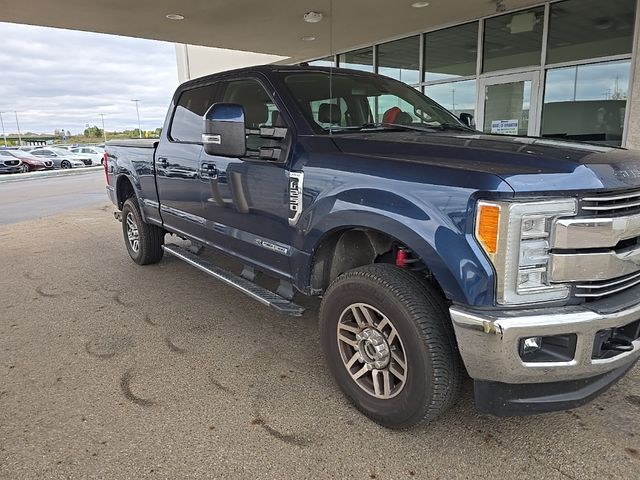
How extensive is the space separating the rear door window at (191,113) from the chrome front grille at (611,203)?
3.18 m

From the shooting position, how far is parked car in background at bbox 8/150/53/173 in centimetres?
2997

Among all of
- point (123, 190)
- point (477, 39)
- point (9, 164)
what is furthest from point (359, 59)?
point (9, 164)

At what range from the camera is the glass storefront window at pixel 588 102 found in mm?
7703

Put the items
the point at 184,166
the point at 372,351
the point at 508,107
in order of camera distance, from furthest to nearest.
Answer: the point at 508,107 → the point at 184,166 → the point at 372,351

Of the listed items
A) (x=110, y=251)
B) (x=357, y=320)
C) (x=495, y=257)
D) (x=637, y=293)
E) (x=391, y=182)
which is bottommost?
(x=110, y=251)

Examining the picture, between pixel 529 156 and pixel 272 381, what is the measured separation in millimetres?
2079

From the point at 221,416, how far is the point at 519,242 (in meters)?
1.89

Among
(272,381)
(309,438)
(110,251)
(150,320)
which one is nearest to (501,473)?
(309,438)

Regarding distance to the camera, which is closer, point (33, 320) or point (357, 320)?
point (357, 320)

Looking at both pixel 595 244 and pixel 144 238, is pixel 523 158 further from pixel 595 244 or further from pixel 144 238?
pixel 144 238

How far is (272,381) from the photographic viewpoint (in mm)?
3205

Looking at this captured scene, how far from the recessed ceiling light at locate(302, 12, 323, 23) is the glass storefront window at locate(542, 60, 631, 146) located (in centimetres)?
436

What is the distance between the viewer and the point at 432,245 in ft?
7.35

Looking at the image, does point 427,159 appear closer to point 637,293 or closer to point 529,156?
point 529,156
